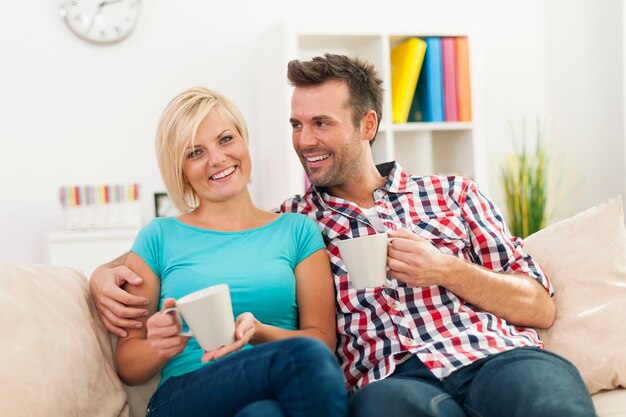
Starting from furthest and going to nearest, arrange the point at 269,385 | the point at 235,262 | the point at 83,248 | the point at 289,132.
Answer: the point at 289,132 < the point at 83,248 < the point at 235,262 < the point at 269,385

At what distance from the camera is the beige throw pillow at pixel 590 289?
176 cm

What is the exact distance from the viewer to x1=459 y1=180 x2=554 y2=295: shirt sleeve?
6.24ft

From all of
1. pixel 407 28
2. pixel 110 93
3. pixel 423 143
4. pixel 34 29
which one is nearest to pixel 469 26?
pixel 407 28

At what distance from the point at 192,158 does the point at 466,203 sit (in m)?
0.69

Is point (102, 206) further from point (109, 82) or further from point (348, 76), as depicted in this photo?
point (348, 76)

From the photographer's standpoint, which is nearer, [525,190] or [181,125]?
[181,125]

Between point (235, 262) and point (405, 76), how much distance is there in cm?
195

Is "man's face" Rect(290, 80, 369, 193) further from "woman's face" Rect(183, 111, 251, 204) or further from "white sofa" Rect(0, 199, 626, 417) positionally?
"white sofa" Rect(0, 199, 626, 417)

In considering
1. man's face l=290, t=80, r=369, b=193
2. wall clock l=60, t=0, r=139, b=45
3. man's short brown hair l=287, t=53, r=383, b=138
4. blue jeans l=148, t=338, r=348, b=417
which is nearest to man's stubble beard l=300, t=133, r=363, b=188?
man's face l=290, t=80, r=369, b=193

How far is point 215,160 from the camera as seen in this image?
5.99 feet

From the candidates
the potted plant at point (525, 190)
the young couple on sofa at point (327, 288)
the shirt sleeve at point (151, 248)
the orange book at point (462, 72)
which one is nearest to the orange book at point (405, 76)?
the orange book at point (462, 72)

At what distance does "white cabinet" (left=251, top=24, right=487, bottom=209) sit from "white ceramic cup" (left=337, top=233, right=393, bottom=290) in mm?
1793

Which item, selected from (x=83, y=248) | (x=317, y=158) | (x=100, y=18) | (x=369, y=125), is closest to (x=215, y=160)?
(x=317, y=158)

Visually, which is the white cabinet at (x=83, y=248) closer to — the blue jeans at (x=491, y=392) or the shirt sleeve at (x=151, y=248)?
the shirt sleeve at (x=151, y=248)
